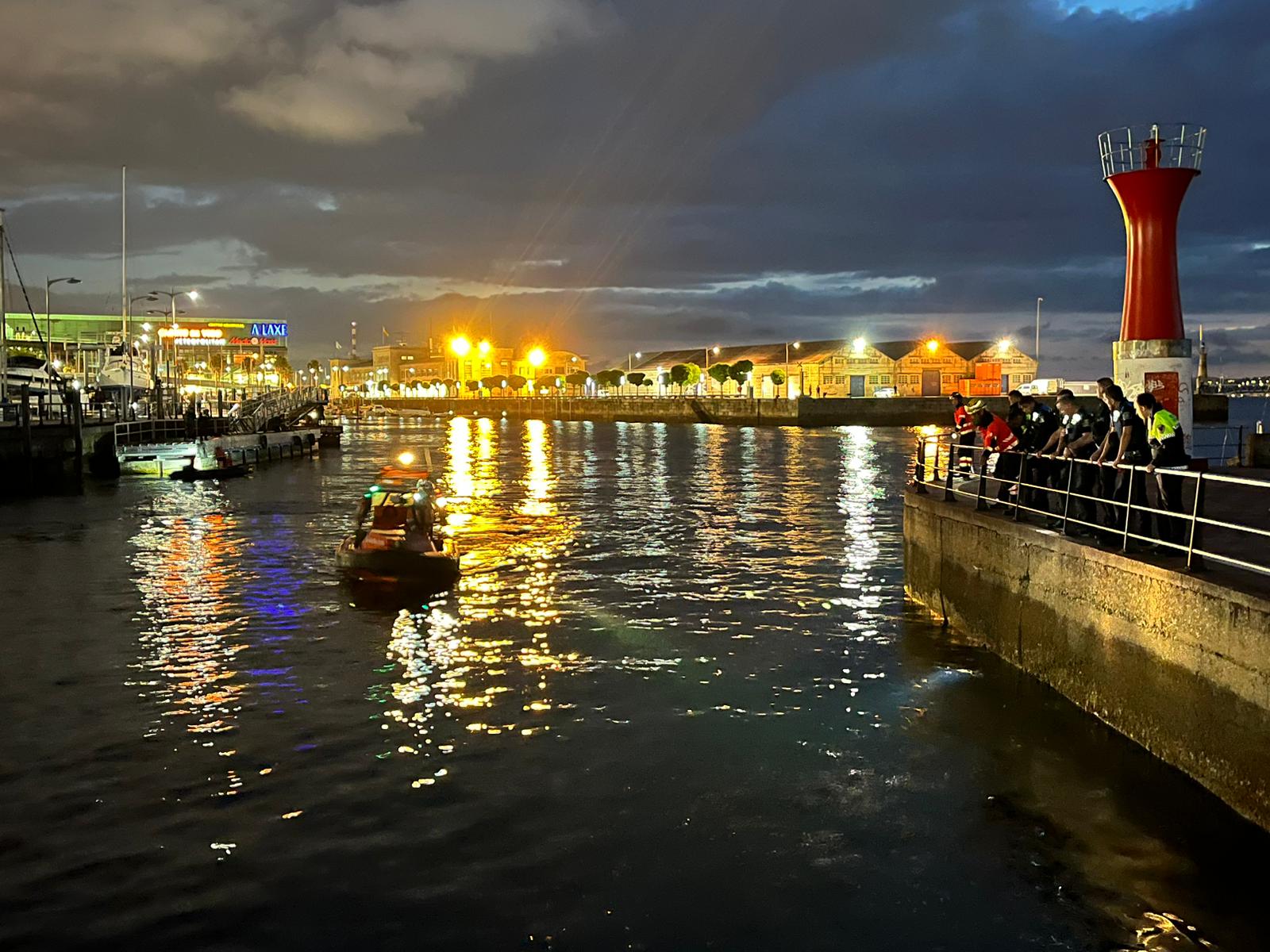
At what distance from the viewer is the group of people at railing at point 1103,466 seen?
43.2ft

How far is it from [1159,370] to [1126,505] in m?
16.8

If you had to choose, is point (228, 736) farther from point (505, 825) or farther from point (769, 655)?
point (769, 655)

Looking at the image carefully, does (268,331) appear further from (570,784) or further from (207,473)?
(570,784)

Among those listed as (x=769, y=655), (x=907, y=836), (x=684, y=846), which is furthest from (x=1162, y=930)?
(x=769, y=655)

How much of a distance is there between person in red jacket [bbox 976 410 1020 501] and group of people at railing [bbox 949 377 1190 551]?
0.10 ft

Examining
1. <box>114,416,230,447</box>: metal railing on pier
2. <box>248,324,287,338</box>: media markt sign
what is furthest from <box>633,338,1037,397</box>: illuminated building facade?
<box>114,416,230,447</box>: metal railing on pier

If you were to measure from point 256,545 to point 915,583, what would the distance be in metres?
17.8

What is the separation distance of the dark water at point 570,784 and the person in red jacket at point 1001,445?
2.68m

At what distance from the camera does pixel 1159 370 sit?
27391mm

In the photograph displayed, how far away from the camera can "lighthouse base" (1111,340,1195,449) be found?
2738cm

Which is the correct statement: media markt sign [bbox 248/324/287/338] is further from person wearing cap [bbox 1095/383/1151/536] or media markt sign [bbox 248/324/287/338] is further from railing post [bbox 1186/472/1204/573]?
railing post [bbox 1186/472/1204/573]

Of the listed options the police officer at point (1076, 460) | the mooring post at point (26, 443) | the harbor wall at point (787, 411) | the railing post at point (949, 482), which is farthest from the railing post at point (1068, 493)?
the harbor wall at point (787, 411)

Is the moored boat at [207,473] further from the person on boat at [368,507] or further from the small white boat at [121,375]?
the person on boat at [368,507]

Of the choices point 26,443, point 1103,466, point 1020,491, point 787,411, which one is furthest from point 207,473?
point 787,411
